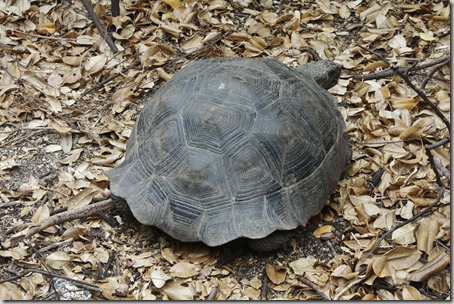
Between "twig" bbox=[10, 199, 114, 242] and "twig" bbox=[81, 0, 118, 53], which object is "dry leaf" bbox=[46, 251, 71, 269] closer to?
"twig" bbox=[10, 199, 114, 242]

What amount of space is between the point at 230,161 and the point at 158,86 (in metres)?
1.51

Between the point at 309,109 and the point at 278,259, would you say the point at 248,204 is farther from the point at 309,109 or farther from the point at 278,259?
the point at 309,109

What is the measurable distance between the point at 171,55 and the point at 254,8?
90 cm

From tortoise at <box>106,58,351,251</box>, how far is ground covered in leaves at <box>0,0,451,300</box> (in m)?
0.23

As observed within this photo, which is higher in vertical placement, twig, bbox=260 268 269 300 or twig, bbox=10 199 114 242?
twig, bbox=10 199 114 242

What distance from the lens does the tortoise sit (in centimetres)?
307

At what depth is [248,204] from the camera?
10.1 ft

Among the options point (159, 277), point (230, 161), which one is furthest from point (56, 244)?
point (230, 161)

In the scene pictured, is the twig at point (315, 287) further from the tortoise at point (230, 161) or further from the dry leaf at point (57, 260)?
A: the dry leaf at point (57, 260)

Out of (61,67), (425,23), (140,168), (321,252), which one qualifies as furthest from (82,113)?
(425,23)

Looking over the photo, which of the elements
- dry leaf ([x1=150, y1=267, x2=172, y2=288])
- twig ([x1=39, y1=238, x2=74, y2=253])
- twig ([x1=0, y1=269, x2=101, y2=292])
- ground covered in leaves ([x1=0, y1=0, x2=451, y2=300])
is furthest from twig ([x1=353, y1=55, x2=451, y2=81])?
twig ([x1=0, y1=269, x2=101, y2=292])

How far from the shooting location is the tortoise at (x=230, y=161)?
307cm

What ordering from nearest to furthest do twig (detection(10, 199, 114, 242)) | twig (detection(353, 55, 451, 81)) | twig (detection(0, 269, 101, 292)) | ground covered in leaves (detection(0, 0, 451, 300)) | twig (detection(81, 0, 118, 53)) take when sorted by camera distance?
twig (detection(0, 269, 101, 292)) → ground covered in leaves (detection(0, 0, 451, 300)) → twig (detection(10, 199, 114, 242)) → twig (detection(353, 55, 451, 81)) → twig (detection(81, 0, 118, 53))

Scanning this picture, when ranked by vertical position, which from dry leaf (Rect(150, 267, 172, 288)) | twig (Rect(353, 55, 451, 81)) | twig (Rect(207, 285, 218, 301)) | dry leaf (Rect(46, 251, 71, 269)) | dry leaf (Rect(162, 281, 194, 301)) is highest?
dry leaf (Rect(46, 251, 71, 269))
